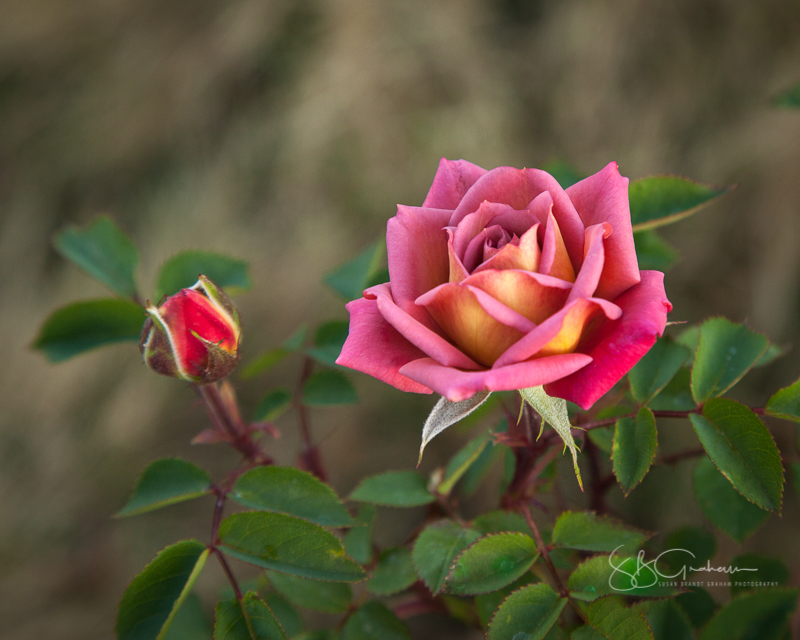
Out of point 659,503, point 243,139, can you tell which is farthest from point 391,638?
point 243,139

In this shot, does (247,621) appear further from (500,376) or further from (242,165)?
(242,165)

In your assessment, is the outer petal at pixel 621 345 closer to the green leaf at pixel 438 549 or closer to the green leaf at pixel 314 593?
the green leaf at pixel 438 549

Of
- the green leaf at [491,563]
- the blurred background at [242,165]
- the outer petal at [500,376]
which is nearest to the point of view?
the outer petal at [500,376]

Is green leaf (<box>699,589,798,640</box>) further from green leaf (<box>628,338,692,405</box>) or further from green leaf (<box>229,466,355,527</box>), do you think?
green leaf (<box>229,466,355,527</box>)

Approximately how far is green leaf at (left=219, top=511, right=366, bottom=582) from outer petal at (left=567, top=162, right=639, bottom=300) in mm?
215

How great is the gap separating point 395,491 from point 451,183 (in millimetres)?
247

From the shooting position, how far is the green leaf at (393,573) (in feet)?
1.34

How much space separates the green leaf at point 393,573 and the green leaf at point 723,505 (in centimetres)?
24

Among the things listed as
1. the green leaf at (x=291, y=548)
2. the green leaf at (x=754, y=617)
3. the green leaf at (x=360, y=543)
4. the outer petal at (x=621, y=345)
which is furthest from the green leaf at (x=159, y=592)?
the green leaf at (x=754, y=617)

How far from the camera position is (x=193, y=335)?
1.13ft

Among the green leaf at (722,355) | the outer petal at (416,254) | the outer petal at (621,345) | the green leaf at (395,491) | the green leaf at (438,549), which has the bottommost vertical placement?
the green leaf at (438,549)

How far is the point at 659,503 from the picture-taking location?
1.06 meters

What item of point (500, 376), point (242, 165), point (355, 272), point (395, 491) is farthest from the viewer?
point (242, 165)

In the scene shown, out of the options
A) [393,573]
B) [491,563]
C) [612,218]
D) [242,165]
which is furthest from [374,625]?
[242,165]
